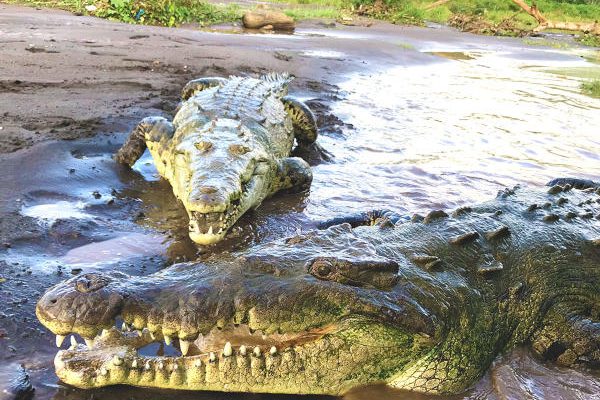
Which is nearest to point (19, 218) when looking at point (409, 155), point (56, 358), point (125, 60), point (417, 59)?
point (56, 358)

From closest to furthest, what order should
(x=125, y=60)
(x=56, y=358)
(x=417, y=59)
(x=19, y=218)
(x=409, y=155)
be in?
1. (x=56, y=358)
2. (x=19, y=218)
3. (x=409, y=155)
4. (x=125, y=60)
5. (x=417, y=59)

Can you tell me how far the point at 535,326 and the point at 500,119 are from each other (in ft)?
20.9

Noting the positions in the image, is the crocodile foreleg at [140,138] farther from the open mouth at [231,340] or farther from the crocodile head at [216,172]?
the open mouth at [231,340]

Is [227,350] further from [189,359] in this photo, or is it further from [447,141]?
[447,141]

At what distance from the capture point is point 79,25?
41.7 ft

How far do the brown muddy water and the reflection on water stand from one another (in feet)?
0.08

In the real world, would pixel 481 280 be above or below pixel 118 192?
above

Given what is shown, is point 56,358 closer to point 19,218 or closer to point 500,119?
point 19,218

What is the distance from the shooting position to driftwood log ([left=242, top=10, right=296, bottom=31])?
17.5 metres

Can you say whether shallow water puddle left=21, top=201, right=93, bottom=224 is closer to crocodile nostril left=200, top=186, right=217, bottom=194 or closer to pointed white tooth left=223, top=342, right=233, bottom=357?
crocodile nostril left=200, top=186, right=217, bottom=194

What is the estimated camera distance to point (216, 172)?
13.4 feet

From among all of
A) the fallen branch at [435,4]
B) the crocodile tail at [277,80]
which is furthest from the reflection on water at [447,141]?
the fallen branch at [435,4]

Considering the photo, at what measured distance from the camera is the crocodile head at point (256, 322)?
2064mm

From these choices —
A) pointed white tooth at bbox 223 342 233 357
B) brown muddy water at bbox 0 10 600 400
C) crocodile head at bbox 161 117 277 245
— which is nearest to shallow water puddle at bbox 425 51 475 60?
brown muddy water at bbox 0 10 600 400
